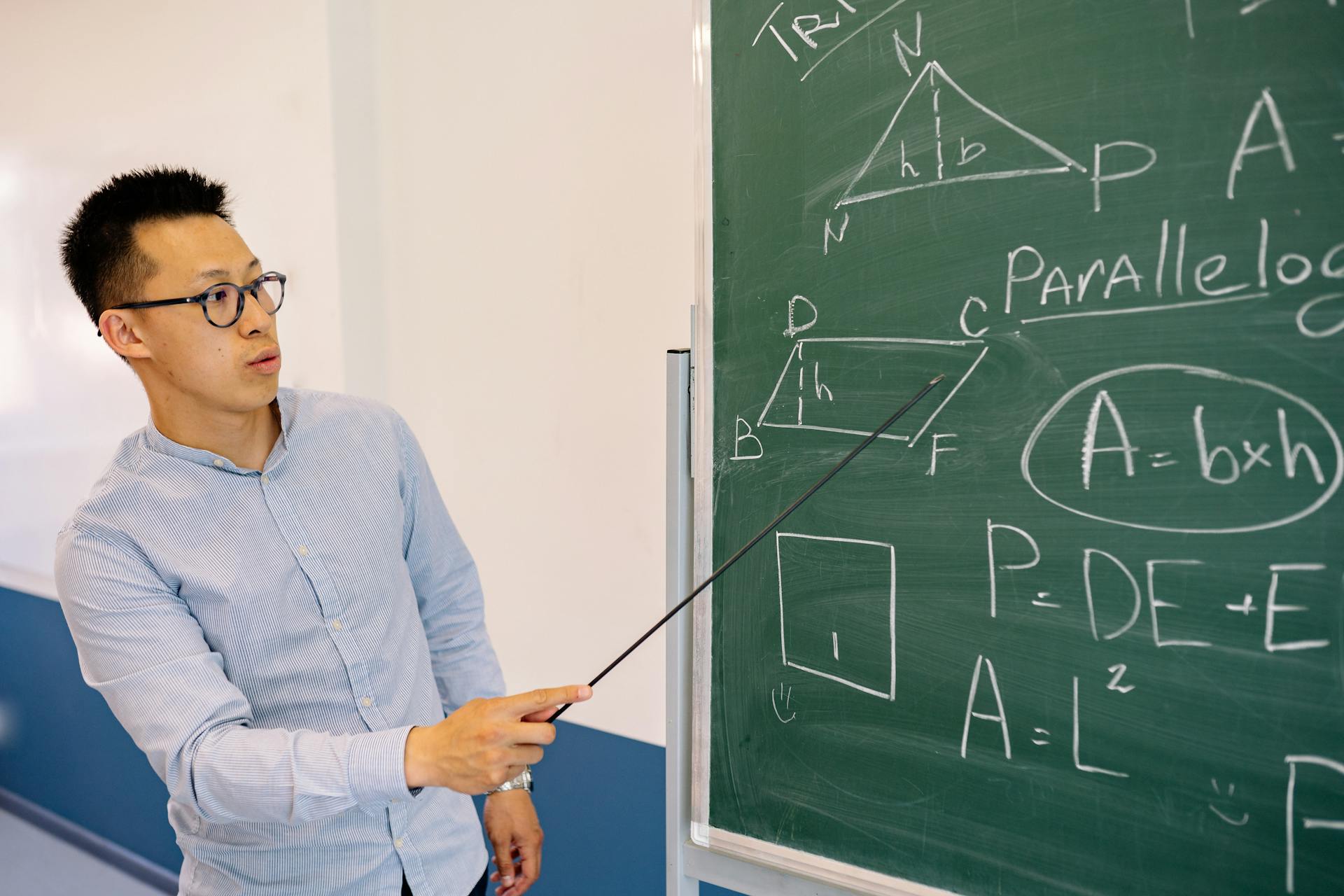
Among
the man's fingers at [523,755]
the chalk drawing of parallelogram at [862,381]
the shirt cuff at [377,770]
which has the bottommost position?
the shirt cuff at [377,770]

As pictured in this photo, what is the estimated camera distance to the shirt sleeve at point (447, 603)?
5.17ft

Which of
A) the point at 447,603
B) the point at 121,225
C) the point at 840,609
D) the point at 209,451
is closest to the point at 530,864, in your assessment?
the point at 447,603

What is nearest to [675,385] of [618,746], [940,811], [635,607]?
[940,811]

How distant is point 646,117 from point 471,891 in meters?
1.51

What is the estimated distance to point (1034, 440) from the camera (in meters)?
1.09

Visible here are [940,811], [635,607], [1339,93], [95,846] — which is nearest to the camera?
[1339,93]

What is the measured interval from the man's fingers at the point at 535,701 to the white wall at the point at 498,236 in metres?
0.91

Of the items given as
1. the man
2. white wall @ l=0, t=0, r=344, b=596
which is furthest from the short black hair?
white wall @ l=0, t=0, r=344, b=596

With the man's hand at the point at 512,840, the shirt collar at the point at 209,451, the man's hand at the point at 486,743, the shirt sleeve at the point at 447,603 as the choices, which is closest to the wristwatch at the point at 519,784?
the man's hand at the point at 512,840

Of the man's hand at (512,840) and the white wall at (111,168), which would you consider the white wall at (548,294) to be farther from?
the man's hand at (512,840)

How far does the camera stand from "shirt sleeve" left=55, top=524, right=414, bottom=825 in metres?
1.12

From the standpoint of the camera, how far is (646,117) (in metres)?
1.87

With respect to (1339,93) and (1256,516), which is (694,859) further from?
(1339,93)

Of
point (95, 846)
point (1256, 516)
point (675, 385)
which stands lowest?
point (95, 846)
